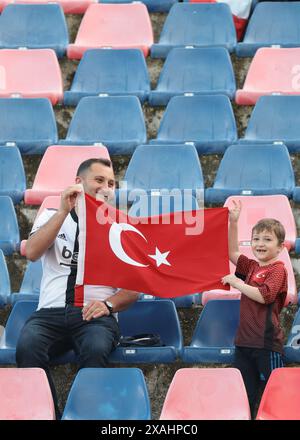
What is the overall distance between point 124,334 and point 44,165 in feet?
5.08

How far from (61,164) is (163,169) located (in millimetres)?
572

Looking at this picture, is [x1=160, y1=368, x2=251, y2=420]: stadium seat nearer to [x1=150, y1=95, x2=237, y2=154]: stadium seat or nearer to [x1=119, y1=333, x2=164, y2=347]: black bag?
[x1=119, y1=333, x2=164, y2=347]: black bag

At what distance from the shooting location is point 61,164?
7.16m

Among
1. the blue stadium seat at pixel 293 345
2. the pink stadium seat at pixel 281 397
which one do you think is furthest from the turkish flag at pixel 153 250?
the pink stadium seat at pixel 281 397

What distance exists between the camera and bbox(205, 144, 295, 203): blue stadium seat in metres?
6.89

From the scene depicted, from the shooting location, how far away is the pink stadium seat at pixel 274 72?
796 centimetres

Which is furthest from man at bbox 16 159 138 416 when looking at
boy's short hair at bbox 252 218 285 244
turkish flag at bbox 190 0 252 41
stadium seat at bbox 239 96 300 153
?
turkish flag at bbox 190 0 252 41

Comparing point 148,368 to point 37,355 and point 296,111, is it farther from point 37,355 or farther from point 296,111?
point 296,111

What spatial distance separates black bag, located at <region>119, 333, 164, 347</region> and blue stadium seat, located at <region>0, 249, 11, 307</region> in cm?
69

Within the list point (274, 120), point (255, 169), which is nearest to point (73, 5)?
point (274, 120)

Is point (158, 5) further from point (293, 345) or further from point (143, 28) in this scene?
point (293, 345)

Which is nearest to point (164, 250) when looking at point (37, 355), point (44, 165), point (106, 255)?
point (106, 255)

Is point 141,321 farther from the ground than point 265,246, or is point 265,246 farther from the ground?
point 265,246

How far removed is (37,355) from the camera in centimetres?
541
